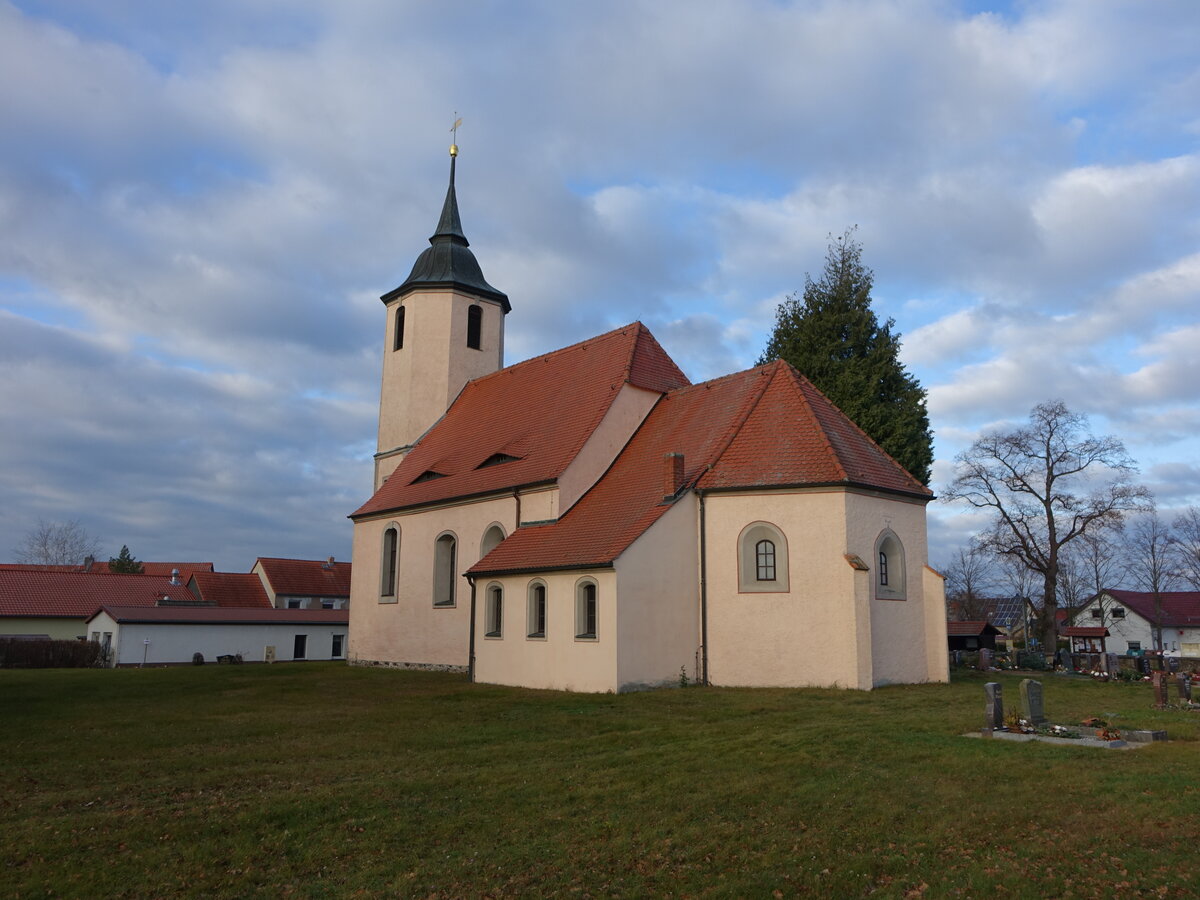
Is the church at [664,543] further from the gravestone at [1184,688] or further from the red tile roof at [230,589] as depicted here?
the red tile roof at [230,589]

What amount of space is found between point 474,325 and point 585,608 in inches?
679

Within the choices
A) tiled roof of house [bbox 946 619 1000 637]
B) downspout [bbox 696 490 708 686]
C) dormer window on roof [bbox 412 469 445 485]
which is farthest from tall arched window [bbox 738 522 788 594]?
tiled roof of house [bbox 946 619 1000 637]

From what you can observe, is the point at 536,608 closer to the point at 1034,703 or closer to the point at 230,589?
Answer: the point at 1034,703

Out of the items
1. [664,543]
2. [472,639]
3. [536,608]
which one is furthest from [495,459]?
[664,543]

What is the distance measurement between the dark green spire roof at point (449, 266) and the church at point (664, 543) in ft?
22.4

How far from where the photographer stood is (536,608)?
21.7 metres

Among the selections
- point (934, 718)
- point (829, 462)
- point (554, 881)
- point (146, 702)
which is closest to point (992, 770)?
point (934, 718)

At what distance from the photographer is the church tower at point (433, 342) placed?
33.8 meters

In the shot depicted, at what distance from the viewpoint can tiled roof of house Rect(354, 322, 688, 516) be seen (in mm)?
25219

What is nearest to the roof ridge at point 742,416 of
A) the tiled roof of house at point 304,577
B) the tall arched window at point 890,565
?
the tall arched window at point 890,565

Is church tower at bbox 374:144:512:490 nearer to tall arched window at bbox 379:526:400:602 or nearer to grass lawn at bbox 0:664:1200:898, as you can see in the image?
tall arched window at bbox 379:526:400:602

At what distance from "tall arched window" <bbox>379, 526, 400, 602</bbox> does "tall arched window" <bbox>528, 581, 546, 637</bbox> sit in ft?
33.2

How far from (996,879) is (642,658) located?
1323 cm

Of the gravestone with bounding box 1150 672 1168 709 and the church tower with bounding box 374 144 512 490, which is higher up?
the church tower with bounding box 374 144 512 490
